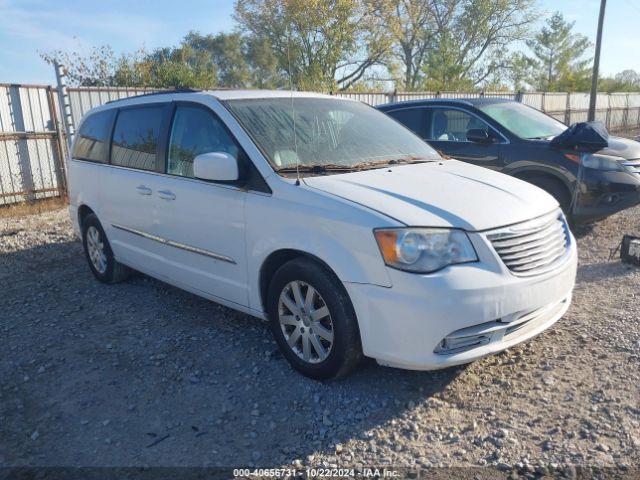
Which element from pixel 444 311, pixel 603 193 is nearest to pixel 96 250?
pixel 444 311

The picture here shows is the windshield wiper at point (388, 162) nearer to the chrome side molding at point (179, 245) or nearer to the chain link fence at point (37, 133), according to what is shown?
the chrome side molding at point (179, 245)

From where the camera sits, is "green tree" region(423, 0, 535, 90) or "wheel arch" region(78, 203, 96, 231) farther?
"green tree" region(423, 0, 535, 90)

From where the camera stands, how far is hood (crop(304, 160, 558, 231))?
2.96 meters

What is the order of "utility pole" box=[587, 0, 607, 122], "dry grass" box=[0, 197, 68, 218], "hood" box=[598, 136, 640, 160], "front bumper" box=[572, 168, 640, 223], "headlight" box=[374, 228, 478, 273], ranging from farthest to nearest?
1. "utility pole" box=[587, 0, 607, 122]
2. "dry grass" box=[0, 197, 68, 218]
3. "hood" box=[598, 136, 640, 160]
4. "front bumper" box=[572, 168, 640, 223]
5. "headlight" box=[374, 228, 478, 273]

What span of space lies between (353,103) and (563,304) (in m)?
2.40

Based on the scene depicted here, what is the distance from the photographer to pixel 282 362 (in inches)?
143

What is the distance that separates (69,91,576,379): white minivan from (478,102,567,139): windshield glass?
109 inches

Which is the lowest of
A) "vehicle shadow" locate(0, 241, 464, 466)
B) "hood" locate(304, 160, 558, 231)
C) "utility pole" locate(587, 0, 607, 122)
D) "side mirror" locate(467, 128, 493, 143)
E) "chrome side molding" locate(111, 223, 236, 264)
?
"vehicle shadow" locate(0, 241, 464, 466)

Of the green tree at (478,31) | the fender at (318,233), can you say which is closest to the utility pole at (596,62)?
the green tree at (478,31)

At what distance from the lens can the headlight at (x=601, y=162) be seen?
239 inches

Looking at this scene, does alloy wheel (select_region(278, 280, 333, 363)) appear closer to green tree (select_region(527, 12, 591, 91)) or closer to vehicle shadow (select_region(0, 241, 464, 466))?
vehicle shadow (select_region(0, 241, 464, 466))

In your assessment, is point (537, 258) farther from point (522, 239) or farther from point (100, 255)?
point (100, 255)

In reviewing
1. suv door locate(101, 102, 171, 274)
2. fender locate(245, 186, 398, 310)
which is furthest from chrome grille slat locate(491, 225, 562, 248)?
suv door locate(101, 102, 171, 274)

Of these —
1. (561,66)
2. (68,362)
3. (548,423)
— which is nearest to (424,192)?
(548,423)
